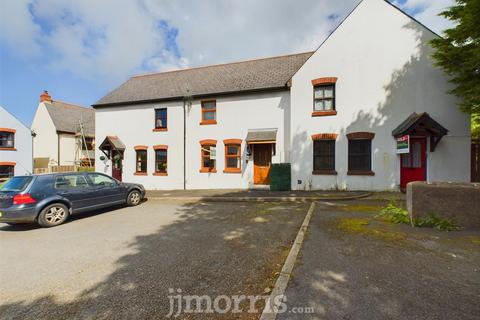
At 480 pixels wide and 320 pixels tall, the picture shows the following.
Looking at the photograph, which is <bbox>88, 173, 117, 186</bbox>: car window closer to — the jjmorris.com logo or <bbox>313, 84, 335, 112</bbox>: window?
the jjmorris.com logo

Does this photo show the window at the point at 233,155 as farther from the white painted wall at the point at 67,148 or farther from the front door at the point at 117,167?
the white painted wall at the point at 67,148

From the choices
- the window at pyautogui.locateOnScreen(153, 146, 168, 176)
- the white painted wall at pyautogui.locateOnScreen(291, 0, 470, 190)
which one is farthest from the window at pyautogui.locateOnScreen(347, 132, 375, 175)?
the window at pyautogui.locateOnScreen(153, 146, 168, 176)

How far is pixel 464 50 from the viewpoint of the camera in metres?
8.69

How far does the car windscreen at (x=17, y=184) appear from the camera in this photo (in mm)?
6889

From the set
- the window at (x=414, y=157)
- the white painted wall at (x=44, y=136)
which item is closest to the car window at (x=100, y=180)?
the window at (x=414, y=157)

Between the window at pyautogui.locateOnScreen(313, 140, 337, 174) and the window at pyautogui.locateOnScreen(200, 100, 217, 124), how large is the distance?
6.56 meters

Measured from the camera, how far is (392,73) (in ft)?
36.1

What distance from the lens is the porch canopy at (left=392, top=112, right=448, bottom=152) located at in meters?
10.1

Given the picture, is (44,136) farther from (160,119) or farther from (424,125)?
(424,125)

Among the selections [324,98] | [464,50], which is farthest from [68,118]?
[464,50]

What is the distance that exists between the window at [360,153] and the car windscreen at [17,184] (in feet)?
42.9

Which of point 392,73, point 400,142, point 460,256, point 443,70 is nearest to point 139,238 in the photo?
point 460,256

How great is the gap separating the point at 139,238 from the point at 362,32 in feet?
44.0

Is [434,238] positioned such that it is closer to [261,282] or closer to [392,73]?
[261,282]
